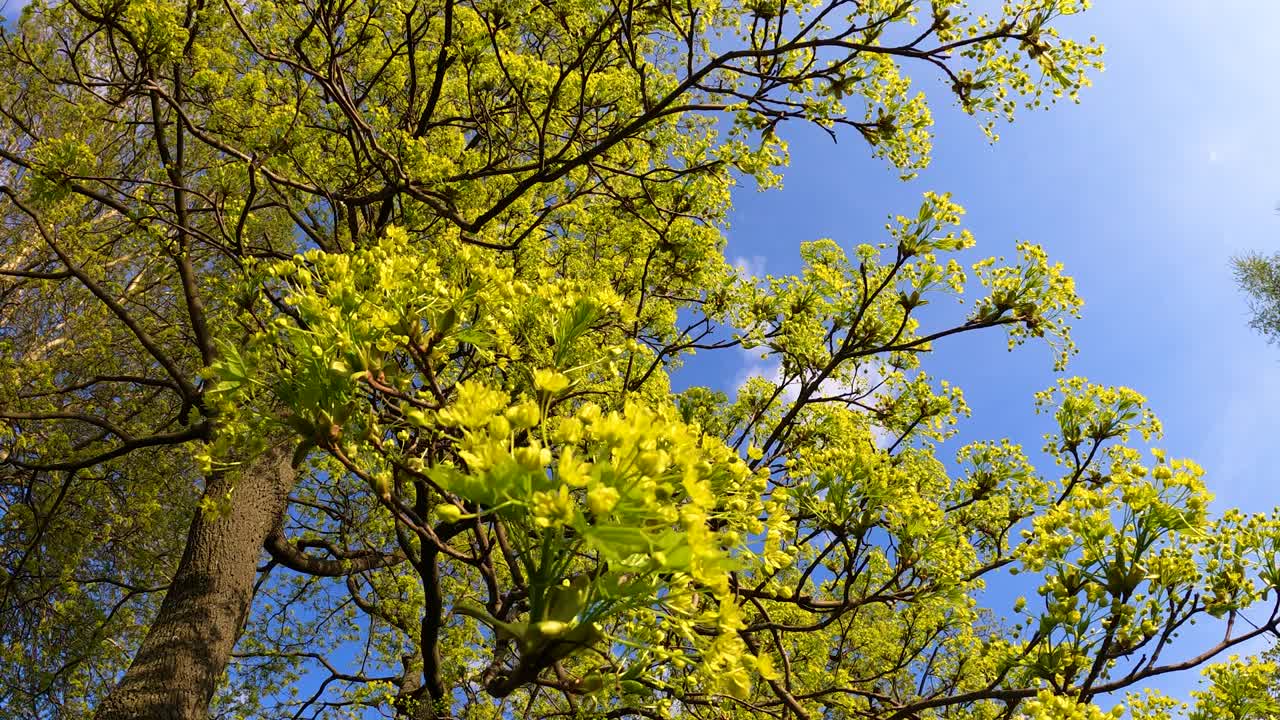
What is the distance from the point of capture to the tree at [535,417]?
60.1 inches

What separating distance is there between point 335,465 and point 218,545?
37.0 inches

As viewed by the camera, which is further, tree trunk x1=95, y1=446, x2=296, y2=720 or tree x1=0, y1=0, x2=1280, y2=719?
tree trunk x1=95, y1=446, x2=296, y2=720

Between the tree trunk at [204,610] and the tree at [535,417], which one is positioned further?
the tree trunk at [204,610]

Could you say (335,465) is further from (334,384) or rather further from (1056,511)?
(1056,511)

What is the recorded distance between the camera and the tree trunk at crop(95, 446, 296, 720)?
3.98 meters

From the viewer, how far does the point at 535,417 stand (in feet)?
4.42

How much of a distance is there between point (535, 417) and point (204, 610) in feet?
13.8

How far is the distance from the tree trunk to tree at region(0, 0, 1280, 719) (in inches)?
0.9

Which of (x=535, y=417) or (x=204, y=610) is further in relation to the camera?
(x=204, y=610)

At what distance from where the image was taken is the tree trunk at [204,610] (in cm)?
398

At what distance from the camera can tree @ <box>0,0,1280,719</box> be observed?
1.53m

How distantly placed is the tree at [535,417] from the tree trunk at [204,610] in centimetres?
2

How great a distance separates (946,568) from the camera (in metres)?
3.40

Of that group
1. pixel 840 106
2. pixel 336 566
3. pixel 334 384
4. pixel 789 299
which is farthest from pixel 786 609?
pixel 334 384
